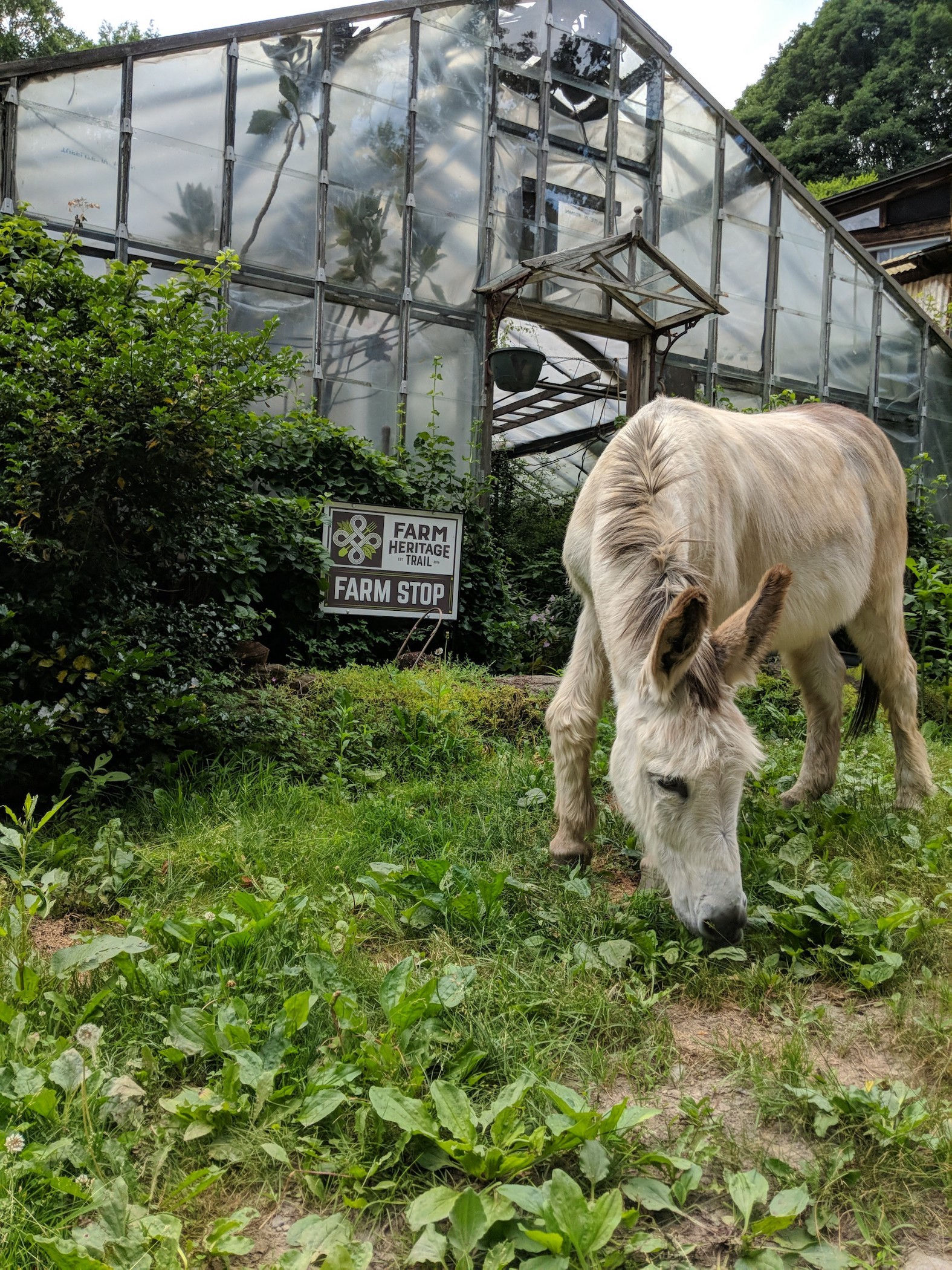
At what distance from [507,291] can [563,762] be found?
279 inches

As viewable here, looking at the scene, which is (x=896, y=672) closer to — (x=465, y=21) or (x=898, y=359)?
(x=465, y=21)

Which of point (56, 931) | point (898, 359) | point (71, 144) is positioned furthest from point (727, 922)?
point (898, 359)

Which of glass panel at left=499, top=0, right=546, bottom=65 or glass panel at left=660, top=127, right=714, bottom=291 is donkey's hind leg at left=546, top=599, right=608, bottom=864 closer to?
glass panel at left=660, top=127, right=714, bottom=291

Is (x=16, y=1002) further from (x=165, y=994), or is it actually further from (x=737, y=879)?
(x=737, y=879)

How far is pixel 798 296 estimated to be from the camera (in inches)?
453

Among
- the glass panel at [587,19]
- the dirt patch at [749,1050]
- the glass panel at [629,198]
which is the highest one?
the glass panel at [587,19]

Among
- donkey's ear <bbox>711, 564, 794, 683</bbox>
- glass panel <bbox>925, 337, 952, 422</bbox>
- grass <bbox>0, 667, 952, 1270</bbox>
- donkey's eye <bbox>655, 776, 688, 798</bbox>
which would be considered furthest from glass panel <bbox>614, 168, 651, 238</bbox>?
donkey's eye <bbox>655, 776, 688, 798</bbox>

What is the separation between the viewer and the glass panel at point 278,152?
8.12 m

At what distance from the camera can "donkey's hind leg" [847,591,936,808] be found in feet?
14.5

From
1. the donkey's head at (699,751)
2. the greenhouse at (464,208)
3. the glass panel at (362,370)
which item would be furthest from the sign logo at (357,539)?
the donkey's head at (699,751)

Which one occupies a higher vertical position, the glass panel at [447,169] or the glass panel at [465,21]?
the glass panel at [465,21]

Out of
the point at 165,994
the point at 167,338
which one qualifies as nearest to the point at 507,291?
the point at 167,338

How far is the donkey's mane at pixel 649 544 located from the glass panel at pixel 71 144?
6.08 metres

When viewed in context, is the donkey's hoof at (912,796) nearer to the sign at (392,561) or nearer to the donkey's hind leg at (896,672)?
the donkey's hind leg at (896,672)
